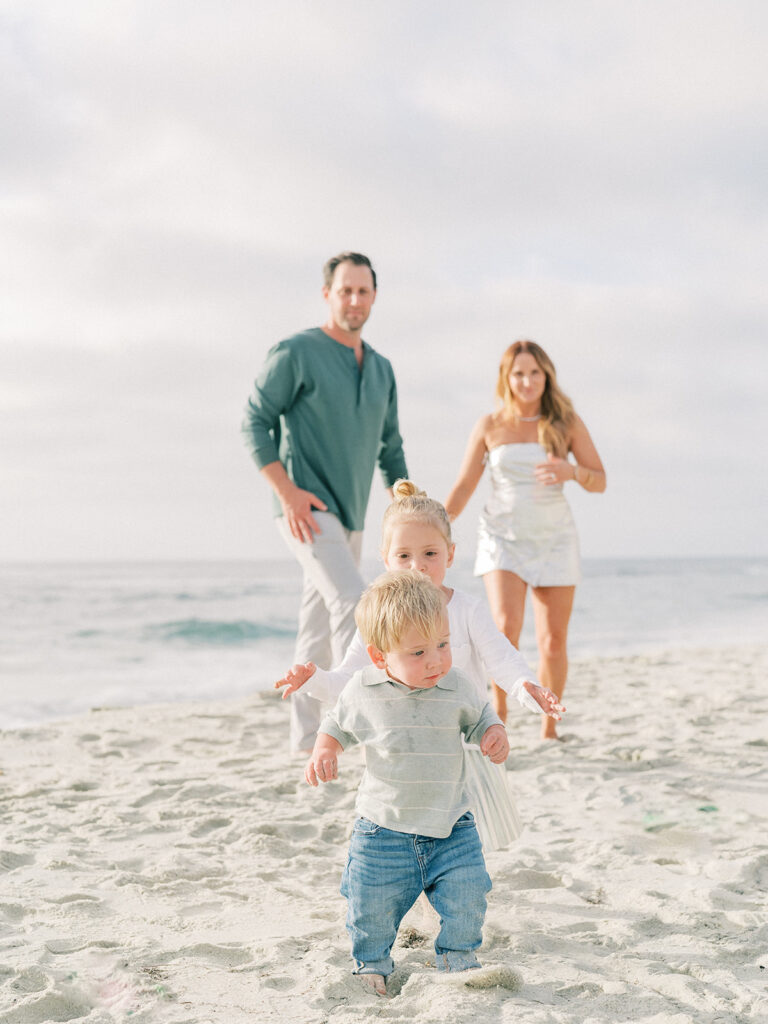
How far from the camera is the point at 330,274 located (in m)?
4.41

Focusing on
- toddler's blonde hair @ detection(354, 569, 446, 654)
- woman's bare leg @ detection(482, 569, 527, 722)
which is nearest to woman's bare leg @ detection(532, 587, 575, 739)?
woman's bare leg @ detection(482, 569, 527, 722)

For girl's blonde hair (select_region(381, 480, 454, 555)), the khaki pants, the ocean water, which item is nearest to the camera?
girl's blonde hair (select_region(381, 480, 454, 555))

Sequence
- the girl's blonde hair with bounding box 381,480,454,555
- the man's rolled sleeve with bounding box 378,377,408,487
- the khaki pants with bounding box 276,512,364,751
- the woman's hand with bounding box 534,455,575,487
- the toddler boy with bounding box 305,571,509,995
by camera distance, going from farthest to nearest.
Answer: the man's rolled sleeve with bounding box 378,377,408,487 → the woman's hand with bounding box 534,455,575,487 → the khaki pants with bounding box 276,512,364,751 → the girl's blonde hair with bounding box 381,480,454,555 → the toddler boy with bounding box 305,571,509,995

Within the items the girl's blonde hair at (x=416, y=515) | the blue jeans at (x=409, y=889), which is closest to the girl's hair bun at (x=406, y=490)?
the girl's blonde hair at (x=416, y=515)

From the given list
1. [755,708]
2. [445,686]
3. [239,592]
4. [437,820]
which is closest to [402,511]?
[445,686]

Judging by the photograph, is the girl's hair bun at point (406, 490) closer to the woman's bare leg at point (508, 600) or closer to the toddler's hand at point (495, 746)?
the toddler's hand at point (495, 746)

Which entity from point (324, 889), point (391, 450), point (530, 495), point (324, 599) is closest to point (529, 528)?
point (530, 495)

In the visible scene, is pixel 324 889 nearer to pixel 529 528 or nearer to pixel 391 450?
pixel 529 528

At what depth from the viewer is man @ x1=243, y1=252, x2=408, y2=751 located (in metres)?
4.21

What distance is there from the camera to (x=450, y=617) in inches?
102

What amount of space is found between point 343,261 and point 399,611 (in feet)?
8.79

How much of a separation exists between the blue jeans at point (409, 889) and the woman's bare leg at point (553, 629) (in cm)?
258

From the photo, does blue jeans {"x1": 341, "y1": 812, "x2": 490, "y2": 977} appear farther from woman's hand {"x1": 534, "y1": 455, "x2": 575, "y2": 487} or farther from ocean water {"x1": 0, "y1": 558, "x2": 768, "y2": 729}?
woman's hand {"x1": 534, "y1": 455, "x2": 575, "y2": 487}

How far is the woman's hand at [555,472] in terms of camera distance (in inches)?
178
